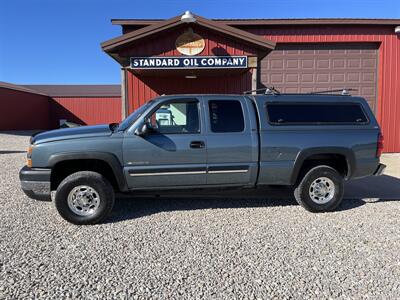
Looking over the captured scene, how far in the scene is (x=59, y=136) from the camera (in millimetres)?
4496

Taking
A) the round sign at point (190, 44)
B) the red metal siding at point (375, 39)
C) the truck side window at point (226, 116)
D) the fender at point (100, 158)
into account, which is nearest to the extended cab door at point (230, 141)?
the truck side window at point (226, 116)

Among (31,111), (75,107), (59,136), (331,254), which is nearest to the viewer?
(331,254)

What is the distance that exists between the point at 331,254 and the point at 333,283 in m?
0.65

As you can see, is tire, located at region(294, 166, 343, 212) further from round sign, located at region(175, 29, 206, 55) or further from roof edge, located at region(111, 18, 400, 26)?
roof edge, located at region(111, 18, 400, 26)

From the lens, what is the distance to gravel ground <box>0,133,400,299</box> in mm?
2854

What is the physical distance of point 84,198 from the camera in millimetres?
4512

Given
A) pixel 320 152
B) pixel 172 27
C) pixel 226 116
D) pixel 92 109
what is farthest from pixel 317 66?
pixel 92 109

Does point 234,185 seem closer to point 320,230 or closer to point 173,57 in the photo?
point 320,230

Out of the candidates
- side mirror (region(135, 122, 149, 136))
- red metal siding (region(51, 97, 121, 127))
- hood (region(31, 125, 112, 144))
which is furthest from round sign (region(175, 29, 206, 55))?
red metal siding (region(51, 97, 121, 127))

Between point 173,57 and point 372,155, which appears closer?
point 372,155

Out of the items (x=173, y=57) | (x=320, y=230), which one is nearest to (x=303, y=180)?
(x=320, y=230)

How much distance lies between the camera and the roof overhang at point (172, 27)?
8.57m

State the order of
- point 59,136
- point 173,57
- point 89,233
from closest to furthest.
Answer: point 89,233 < point 59,136 < point 173,57

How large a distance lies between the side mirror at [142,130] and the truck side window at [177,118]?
216 mm
